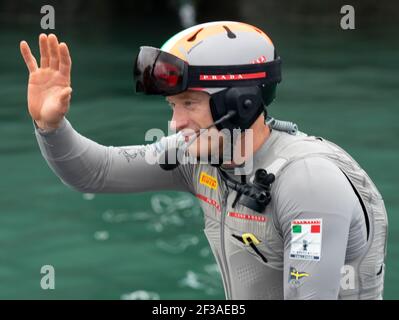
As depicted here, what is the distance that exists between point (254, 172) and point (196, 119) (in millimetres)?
237

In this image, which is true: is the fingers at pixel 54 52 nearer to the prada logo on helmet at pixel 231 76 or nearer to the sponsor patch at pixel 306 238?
the prada logo on helmet at pixel 231 76

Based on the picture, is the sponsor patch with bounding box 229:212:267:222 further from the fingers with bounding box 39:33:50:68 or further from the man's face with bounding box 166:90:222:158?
the fingers with bounding box 39:33:50:68

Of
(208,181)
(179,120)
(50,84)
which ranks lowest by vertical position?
(208,181)

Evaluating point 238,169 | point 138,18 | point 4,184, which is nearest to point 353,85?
point 4,184

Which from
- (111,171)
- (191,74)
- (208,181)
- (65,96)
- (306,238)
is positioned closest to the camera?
(306,238)

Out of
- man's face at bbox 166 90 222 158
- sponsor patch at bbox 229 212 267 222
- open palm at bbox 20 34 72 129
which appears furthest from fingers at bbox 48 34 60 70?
sponsor patch at bbox 229 212 267 222

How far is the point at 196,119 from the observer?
2758 millimetres

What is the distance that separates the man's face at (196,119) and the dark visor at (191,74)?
6 centimetres

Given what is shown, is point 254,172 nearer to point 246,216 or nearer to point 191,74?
point 246,216

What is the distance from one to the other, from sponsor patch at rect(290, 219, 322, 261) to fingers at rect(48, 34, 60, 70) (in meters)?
0.90

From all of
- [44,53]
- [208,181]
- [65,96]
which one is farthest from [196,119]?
[44,53]

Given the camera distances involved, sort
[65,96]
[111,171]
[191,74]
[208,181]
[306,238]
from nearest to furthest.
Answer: [306,238] → [191,74] → [65,96] → [208,181] → [111,171]

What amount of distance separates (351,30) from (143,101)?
6813 millimetres

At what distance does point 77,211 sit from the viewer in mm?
8695
